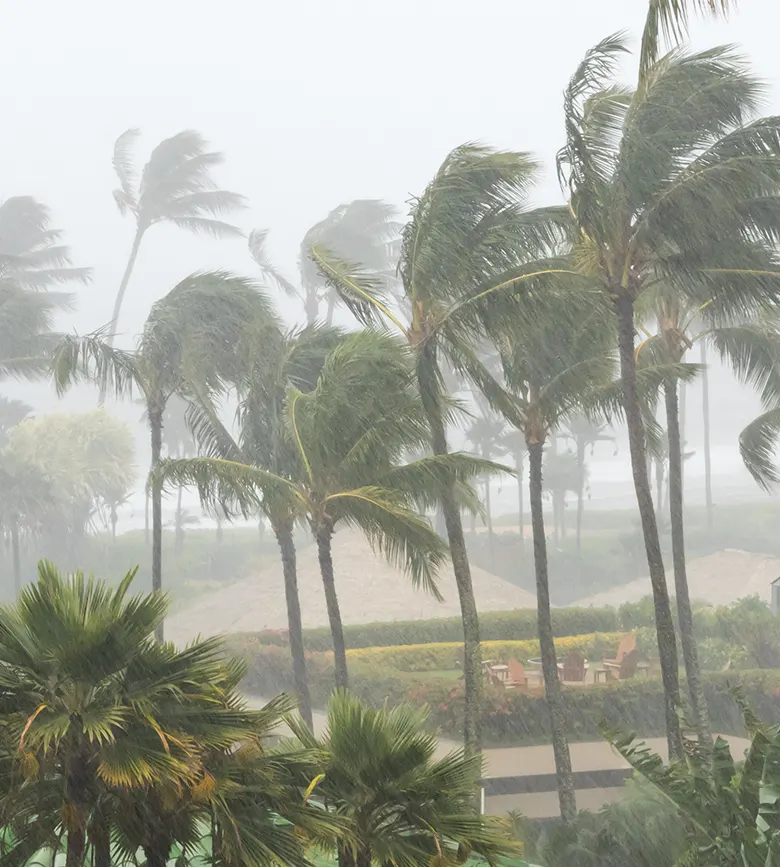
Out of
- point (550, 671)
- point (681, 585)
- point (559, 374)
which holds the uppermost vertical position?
point (559, 374)

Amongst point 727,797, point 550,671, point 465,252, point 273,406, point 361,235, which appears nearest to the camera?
point 727,797

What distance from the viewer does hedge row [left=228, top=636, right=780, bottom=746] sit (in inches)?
810

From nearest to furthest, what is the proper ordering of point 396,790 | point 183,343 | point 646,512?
point 396,790 < point 646,512 < point 183,343

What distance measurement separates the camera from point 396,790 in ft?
22.2

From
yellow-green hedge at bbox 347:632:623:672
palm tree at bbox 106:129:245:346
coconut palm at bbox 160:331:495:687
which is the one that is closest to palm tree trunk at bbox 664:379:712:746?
coconut palm at bbox 160:331:495:687

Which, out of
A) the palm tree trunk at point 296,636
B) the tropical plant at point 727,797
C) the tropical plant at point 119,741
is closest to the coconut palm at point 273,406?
the palm tree trunk at point 296,636

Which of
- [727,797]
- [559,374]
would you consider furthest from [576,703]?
[727,797]

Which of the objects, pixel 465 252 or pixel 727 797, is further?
pixel 465 252

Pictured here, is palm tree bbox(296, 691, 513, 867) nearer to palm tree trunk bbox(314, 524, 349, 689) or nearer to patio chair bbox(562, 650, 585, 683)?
palm tree trunk bbox(314, 524, 349, 689)

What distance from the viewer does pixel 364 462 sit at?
14.0 metres

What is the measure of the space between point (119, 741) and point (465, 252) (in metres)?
9.04

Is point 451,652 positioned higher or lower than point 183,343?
lower

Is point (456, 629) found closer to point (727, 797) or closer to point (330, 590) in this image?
point (330, 590)

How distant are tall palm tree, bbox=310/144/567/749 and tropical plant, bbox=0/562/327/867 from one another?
7671mm
